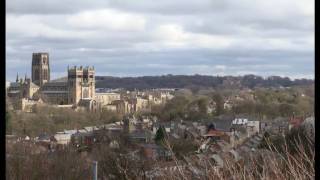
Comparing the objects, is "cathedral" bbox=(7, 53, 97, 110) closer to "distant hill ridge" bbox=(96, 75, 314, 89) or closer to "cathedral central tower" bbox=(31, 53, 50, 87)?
"cathedral central tower" bbox=(31, 53, 50, 87)

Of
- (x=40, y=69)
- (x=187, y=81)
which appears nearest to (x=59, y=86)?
(x=40, y=69)

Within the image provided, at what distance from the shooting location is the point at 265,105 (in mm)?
38500

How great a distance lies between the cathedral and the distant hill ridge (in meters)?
14.8

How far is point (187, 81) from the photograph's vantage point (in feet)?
228

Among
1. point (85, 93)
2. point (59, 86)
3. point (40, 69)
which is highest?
point (40, 69)

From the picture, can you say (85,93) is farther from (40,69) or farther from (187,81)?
(187,81)

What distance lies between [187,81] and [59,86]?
21.7 meters

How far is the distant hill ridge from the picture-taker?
65750 mm

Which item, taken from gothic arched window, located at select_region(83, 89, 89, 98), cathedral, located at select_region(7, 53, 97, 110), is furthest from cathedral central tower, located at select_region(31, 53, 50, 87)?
gothic arched window, located at select_region(83, 89, 89, 98)

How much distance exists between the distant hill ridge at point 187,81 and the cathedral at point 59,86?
14789mm

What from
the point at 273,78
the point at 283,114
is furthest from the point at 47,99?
the point at 273,78

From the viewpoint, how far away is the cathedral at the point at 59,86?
46.8 metres

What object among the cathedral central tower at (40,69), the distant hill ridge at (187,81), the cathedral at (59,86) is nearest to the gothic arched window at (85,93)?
the cathedral at (59,86)

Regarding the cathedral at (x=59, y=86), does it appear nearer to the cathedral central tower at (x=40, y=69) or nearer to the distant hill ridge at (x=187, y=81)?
the cathedral central tower at (x=40, y=69)
